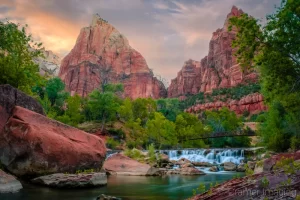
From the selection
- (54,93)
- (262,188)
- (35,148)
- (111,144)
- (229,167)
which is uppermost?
(54,93)

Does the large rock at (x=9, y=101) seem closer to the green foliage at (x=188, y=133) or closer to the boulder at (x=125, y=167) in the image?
the boulder at (x=125, y=167)

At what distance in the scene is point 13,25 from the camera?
81.0ft

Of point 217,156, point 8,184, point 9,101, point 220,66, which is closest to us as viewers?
point 8,184

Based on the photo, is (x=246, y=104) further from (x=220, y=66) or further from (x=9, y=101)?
(x=9, y=101)

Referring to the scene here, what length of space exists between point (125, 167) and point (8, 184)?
518 inches

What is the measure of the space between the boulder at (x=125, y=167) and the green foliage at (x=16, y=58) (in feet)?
33.7

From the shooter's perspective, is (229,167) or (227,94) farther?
(227,94)

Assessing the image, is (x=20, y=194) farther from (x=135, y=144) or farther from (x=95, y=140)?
(x=135, y=144)

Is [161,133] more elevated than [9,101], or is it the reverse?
[9,101]

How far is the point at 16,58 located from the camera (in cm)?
2598

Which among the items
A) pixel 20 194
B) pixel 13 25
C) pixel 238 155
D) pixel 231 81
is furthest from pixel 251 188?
pixel 231 81

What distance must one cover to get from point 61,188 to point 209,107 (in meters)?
117

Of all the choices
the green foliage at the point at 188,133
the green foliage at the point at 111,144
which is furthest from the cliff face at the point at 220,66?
the green foliage at the point at 111,144

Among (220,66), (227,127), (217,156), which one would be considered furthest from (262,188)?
(220,66)
